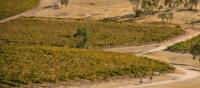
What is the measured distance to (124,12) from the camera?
649 feet

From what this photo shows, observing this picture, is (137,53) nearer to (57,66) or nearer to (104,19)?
(57,66)

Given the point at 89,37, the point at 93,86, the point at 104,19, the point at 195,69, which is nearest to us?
the point at 93,86

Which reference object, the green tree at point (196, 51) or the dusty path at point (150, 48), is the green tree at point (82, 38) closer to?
the dusty path at point (150, 48)

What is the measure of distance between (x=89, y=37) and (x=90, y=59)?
40.0 metres

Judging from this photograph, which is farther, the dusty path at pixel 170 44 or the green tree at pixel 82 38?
the green tree at pixel 82 38

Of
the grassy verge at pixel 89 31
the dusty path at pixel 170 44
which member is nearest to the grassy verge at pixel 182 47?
the dusty path at pixel 170 44

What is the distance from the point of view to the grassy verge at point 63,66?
100062 millimetres

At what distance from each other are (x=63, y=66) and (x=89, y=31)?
194 feet

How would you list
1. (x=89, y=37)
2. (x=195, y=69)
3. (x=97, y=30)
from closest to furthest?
(x=195, y=69) → (x=89, y=37) → (x=97, y=30)

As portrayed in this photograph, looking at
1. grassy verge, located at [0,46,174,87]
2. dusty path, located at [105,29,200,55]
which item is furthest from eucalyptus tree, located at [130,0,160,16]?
grassy verge, located at [0,46,174,87]

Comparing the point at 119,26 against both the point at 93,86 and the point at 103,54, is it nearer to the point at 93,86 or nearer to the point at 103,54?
the point at 103,54

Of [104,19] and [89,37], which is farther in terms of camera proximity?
[104,19]

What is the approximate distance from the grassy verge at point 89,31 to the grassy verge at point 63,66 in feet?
103

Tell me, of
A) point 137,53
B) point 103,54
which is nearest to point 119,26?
point 137,53
